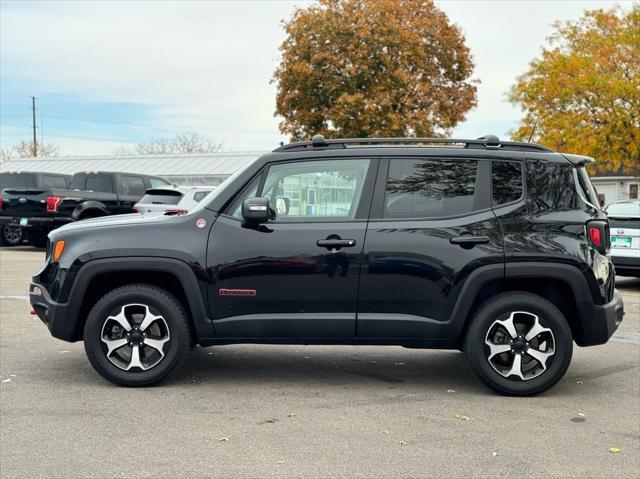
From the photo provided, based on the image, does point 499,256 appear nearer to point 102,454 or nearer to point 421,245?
point 421,245

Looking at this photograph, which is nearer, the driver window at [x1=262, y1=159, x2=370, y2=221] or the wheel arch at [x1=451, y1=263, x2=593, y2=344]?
the wheel arch at [x1=451, y1=263, x2=593, y2=344]

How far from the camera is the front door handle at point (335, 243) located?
571 cm

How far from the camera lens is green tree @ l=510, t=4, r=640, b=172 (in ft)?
97.8

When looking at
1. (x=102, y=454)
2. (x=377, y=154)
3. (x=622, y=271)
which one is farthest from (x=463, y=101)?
(x=102, y=454)

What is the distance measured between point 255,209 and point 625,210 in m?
8.92

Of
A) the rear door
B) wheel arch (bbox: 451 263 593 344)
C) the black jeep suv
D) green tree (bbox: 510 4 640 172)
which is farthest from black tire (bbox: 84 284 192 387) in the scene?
green tree (bbox: 510 4 640 172)

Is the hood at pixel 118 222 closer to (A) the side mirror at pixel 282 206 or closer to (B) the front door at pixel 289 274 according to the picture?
(B) the front door at pixel 289 274

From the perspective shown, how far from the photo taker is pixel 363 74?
110 ft

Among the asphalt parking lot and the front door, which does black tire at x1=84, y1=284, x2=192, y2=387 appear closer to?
the asphalt parking lot

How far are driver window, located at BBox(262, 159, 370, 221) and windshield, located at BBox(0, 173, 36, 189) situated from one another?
16460 millimetres

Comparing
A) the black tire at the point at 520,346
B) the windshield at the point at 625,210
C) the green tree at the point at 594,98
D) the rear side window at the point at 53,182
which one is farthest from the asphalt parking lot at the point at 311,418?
the green tree at the point at 594,98

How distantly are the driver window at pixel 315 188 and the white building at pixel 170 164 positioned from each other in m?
27.0

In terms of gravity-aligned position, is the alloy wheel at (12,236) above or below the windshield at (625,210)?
below

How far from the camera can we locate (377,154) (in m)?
5.93
